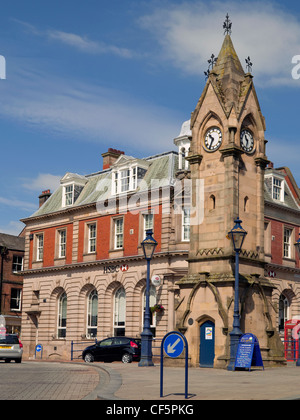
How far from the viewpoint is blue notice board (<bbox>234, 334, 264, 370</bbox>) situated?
2252cm

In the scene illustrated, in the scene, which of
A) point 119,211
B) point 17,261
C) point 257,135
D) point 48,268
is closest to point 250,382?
point 257,135

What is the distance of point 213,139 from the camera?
2814 centimetres

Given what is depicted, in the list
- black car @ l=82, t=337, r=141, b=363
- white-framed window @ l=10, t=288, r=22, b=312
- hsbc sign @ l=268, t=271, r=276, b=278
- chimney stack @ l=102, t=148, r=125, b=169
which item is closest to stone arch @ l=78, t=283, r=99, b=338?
chimney stack @ l=102, t=148, r=125, b=169

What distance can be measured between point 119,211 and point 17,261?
22415 millimetres

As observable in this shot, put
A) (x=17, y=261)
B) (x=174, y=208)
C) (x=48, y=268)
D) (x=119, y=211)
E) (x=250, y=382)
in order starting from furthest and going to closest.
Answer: (x=17, y=261) < (x=48, y=268) < (x=119, y=211) < (x=174, y=208) < (x=250, y=382)

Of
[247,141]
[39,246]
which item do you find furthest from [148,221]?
[247,141]

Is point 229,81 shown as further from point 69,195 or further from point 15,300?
point 15,300

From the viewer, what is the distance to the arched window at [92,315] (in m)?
45.8

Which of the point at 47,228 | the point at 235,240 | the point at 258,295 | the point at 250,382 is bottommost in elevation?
the point at 250,382

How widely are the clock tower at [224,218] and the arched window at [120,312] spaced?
1681 cm

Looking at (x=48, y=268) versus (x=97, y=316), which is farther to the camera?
(x=48, y=268)

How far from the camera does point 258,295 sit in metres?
27.0

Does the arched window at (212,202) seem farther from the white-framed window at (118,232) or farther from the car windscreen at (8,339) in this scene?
the white-framed window at (118,232)
